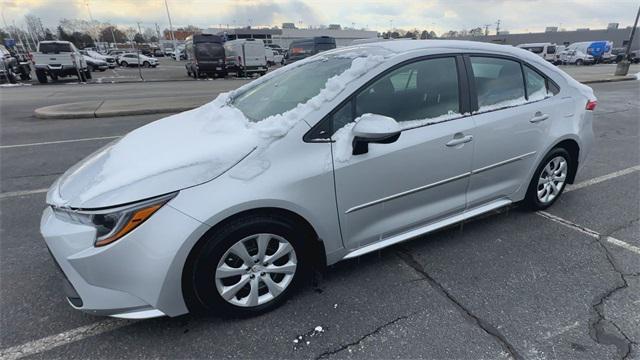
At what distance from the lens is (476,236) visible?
3.27 m

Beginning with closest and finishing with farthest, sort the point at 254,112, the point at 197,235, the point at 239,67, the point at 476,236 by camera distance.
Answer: the point at 197,235 → the point at 254,112 → the point at 476,236 → the point at 239,67

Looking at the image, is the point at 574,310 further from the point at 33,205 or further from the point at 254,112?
the point at 33,205

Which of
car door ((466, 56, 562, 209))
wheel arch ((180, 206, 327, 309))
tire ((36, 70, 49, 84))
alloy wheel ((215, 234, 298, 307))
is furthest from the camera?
tire ((36, 70, 49, 84))

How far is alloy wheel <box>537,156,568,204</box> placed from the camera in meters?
3.56

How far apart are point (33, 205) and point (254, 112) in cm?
300

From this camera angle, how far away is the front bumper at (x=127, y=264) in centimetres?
186

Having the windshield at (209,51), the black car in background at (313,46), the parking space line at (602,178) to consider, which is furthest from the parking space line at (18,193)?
the windshield at (209,51)

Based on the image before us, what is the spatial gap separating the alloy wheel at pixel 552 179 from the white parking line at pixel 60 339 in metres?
3.74

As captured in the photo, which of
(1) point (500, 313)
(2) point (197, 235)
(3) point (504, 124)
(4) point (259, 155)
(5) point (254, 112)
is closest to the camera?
(2) point (197, 235)

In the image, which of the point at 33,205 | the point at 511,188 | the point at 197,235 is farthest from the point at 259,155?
the point at 33,205

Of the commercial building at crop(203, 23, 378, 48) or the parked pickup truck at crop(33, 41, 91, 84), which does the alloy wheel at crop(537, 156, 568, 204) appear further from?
the commercial building at crop(203, 23, 378, 48)

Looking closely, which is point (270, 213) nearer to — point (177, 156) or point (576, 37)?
point (177, 156)

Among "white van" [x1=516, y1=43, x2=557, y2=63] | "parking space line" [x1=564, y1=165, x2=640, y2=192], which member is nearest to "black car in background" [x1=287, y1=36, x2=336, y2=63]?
"parking space line" [x1=564, y1=165, x2=640, y2=192]

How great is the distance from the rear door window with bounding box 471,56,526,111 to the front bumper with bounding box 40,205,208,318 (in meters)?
2.42
